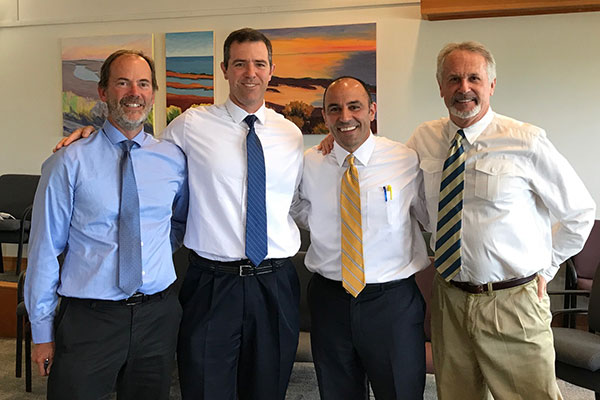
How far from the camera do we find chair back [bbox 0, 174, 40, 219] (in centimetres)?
592

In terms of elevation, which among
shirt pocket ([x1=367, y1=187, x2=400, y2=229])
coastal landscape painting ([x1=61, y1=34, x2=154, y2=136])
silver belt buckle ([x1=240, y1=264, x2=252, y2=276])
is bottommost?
silver belt buckle ([x1=240, y1=264, x2=252, y2=276])

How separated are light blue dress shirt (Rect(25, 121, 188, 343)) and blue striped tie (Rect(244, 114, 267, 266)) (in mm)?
394

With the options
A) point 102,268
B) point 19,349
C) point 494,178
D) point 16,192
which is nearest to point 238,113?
point 102,268

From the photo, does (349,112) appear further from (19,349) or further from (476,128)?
(19,349)

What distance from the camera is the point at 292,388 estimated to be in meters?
3.70

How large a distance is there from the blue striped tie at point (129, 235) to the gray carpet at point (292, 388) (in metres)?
1.74

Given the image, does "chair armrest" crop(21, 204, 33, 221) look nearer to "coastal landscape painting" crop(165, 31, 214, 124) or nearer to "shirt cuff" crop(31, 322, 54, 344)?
"coastal landscape painting" crop(165, 31, 214, 124)

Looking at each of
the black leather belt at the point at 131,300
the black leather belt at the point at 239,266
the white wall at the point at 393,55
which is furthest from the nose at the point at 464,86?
the white wall at the point at 393,55

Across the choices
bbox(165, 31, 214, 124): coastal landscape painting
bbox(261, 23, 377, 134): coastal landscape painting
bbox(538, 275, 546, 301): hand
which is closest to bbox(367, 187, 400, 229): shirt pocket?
bbox(538, 275, 546, 301): hand

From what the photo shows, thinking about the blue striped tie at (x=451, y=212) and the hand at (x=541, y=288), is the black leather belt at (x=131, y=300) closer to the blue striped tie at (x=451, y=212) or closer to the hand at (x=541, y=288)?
the blue striped tie at (x=451, y=212)

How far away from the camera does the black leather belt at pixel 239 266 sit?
231cm

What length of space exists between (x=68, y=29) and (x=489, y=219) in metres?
5.69

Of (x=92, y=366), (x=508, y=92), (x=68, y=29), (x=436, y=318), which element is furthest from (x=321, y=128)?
(x=92, y=366)

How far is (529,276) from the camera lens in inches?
89.6
